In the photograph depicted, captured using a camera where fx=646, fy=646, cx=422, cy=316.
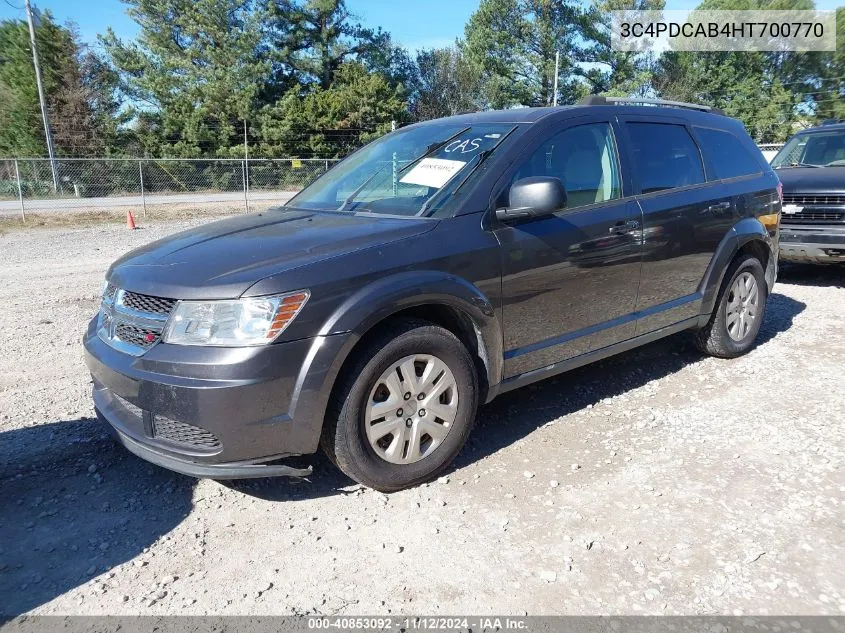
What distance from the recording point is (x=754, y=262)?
518 cm

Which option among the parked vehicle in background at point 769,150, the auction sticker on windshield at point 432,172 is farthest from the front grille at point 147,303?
the parked vehicle in background at point 769,150

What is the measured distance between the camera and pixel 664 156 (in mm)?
4473

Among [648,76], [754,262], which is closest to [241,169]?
[754,262]

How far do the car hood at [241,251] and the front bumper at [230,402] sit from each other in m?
0.29

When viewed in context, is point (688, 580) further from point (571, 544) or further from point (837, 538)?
point (837, 538)

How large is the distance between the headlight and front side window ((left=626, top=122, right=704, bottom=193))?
263 cm

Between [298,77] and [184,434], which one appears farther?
[298,77]

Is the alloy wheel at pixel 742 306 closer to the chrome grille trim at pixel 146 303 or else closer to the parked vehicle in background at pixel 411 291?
the parked vehicle in background at pixel 411 291

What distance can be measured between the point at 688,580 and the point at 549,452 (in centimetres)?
118

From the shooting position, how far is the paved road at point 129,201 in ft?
62.3

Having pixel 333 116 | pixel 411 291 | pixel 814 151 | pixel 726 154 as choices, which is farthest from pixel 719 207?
pixel 333 116

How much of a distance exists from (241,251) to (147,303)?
0.48 metres

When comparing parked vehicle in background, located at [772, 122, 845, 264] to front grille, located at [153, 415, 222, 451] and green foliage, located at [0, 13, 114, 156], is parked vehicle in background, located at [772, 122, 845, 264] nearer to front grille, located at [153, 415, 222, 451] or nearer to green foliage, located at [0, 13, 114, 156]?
front grille, located at [153, 415, 222, 451]

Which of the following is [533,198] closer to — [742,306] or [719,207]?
[719,207]
